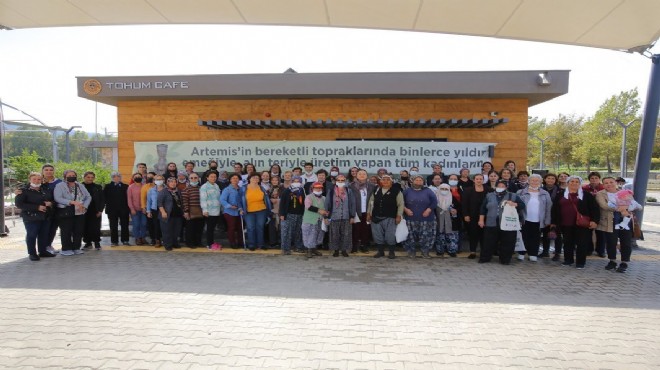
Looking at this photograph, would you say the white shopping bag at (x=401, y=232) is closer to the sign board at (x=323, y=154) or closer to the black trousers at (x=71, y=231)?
the sign board at (x=323, y=154)

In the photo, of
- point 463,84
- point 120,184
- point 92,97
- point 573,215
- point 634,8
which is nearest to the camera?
point 634,8

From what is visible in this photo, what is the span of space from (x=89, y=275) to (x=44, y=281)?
1.85 ft

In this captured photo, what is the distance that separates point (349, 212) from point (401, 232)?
1044 mm

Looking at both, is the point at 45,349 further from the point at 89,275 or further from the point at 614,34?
the point at 614,34

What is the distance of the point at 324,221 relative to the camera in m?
7.14

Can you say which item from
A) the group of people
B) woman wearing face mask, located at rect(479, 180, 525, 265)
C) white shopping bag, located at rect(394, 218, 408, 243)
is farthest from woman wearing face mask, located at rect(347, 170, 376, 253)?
woman wearing face mask, located at rect(479, 180, 525, 265)

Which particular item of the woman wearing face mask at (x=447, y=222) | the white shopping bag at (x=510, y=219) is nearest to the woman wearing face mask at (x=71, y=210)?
the woman wearing face mask at (x=447, y=222)

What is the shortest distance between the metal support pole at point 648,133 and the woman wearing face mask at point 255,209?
8.16 m

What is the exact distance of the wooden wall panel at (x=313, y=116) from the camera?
9336 mm

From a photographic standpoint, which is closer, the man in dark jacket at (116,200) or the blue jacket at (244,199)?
the blue jacket at (244,199)

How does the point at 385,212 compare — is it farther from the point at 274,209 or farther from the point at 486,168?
the point at 486,168

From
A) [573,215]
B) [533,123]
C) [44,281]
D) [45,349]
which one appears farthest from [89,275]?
[533,123]

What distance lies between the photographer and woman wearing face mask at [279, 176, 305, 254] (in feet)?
23.6

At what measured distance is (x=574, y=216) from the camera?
661cm
